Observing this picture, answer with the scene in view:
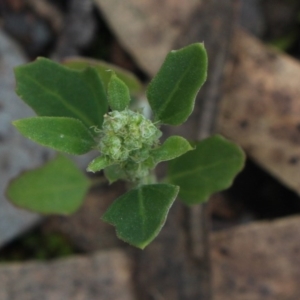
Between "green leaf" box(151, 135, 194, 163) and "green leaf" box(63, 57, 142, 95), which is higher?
"green leaf" box(151, 135, 194, 163)

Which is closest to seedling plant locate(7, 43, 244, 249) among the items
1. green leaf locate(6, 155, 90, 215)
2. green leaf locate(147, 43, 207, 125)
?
green leaf locate(147, 43, 207, 125)

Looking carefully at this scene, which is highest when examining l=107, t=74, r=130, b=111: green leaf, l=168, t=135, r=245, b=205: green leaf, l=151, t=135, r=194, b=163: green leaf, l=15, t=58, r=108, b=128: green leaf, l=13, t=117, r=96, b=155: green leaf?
l=107, t=74, r=130, b=111: green leaf

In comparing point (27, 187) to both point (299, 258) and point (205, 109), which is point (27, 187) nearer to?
point (205, 109)

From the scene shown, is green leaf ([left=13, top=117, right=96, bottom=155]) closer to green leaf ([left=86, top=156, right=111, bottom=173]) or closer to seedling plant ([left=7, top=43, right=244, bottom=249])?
seedling plant ([left=7, top=43, right=244, bottom=249])

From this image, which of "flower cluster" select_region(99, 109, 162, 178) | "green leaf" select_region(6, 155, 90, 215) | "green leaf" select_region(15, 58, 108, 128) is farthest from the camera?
"green leaf" select_region(6, 155, 90, 215)

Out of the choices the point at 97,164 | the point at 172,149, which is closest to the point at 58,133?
the point at 97,164

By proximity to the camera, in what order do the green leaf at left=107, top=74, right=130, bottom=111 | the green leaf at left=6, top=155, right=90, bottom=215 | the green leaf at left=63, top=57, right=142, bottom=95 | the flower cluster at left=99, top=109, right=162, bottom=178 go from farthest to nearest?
the green leaf at left=6, top=155, right=90, bottom=215 → the green leaf at left=63, top=57, right=142, bottom=95 → the green leaf at left=107, top=74, right=130, bottom=111 → the flower cluster at left=99, top=109, right=162, bottom=178

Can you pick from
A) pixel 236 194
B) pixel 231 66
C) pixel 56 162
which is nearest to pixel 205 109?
pixel 231 66

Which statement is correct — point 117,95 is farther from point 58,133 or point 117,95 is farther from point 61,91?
point 61,91

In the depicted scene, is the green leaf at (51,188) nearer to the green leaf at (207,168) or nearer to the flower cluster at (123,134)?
the green leaf at (207,168)

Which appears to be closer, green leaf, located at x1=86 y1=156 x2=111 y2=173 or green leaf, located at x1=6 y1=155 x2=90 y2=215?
green leaf, located at x1=86 y1=156 x2=111 y2=173
